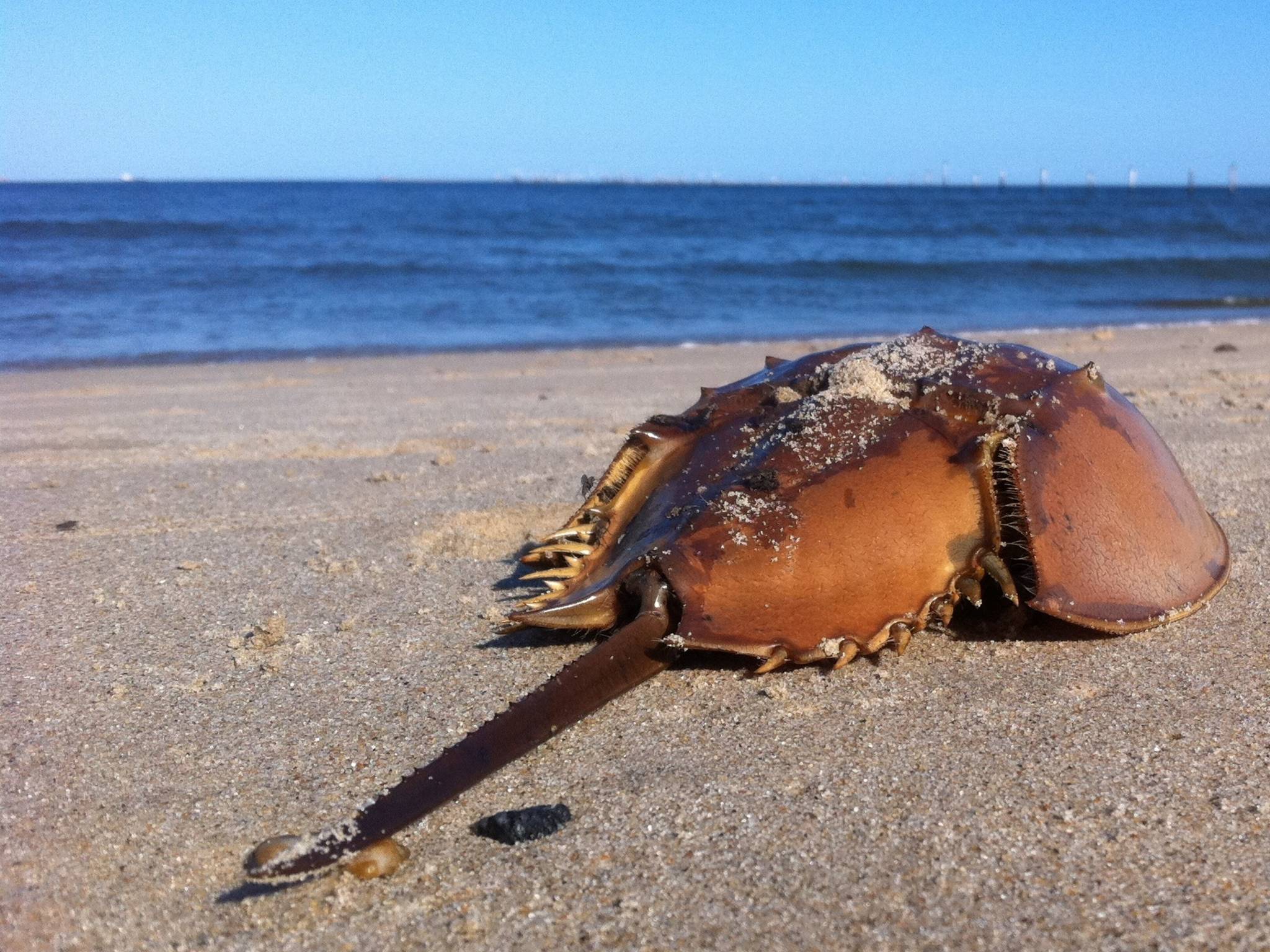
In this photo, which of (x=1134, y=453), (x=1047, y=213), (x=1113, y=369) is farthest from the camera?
(x=1047, y=213)

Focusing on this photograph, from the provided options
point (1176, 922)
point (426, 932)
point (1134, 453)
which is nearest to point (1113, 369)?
point (1134, 453)

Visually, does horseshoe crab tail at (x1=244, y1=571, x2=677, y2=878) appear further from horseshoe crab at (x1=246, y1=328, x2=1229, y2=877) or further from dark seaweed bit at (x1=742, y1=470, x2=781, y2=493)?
dark seaweed bit at (x1=742, y1=470, x2=781, y2=493)

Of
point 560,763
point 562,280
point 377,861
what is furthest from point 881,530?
point 562,280

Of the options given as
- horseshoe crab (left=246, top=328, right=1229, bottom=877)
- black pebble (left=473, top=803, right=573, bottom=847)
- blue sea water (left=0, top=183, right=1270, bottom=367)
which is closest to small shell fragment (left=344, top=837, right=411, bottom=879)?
black pebble (left=473, top=803, right=573, bottom=847)

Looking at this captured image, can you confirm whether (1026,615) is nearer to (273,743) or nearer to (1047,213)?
(273,743)

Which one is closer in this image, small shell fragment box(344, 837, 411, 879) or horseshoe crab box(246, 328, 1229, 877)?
small shell fragment box(344, 837, 411, 879)

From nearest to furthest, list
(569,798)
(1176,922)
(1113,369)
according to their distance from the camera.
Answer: (1176,922)
(569,798)
(1113,369)
